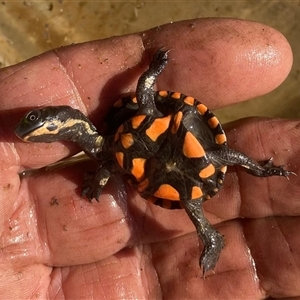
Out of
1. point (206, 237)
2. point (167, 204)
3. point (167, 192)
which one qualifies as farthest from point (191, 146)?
point (206, 237)

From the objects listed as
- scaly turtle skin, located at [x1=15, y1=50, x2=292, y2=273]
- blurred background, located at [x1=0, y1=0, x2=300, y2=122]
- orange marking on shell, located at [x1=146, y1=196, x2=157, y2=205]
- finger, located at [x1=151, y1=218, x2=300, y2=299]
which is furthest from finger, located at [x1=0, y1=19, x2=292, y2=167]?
blurred background, located at [x1=0, y1=0, x2=300, y2=122]

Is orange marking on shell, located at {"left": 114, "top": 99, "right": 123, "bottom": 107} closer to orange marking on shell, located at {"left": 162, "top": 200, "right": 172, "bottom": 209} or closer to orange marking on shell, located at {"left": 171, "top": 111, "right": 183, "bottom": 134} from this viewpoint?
orange marking on shell, located at {"left": 171, "top": 111, "right": 183, "bottom": 134}

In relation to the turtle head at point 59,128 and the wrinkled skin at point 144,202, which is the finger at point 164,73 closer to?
the wrinkled skin at point 144,202

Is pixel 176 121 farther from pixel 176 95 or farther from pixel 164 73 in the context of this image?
pixel 164 73

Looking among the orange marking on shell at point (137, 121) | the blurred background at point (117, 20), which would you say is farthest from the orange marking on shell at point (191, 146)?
the blurred background at point (117, 20)

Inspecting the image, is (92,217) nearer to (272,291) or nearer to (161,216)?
(161,216)

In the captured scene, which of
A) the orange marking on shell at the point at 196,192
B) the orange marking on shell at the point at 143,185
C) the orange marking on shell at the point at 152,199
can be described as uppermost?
the orange marking on shell at the point at 143,185
